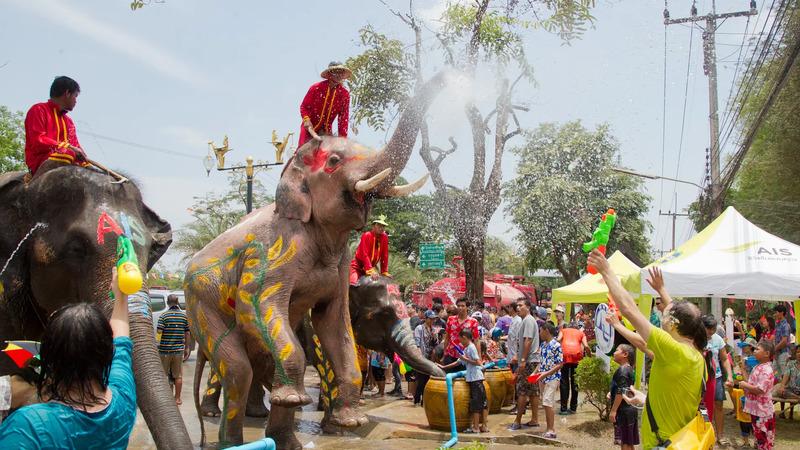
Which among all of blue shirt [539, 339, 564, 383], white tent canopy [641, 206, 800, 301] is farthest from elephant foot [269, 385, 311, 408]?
white tent canopy [641, 206, 800, 301]

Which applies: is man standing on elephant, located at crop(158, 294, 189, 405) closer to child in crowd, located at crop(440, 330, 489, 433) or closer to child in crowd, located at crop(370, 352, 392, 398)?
child in crowd, located at crop(370, 352, 392, 398)

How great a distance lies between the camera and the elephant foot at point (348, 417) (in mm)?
5801

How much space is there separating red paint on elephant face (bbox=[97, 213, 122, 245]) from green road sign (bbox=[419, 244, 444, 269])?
1890 cm

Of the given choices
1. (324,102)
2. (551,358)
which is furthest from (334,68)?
(551,358)

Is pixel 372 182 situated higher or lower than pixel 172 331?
higher

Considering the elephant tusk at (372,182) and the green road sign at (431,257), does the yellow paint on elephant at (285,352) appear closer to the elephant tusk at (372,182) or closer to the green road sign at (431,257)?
the elephant tusk at (372,182)

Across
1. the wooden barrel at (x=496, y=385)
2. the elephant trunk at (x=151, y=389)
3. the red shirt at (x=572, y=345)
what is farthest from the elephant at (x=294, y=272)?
the red shirt at (x=572, y=345)

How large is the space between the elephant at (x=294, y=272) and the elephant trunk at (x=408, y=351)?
1.78 meters

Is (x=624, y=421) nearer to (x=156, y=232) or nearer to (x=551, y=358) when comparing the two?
(x=551, y=358)

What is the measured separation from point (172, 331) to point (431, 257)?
1497 centimetres

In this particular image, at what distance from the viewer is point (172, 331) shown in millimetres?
10070

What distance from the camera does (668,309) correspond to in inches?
153

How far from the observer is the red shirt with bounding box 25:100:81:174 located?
4980 mm

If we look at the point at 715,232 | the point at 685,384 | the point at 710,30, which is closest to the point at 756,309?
the point at 710,30
